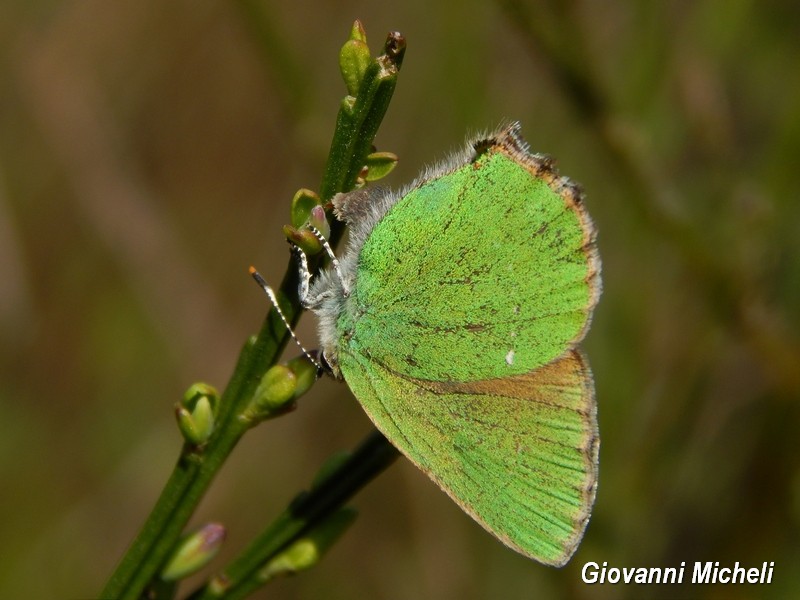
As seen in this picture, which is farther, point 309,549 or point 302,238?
point 309,549

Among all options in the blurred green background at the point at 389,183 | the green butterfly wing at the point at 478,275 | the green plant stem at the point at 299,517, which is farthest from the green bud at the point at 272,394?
the blurred green background at the point at 389,183

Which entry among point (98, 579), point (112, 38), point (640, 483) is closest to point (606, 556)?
point (640, 483)

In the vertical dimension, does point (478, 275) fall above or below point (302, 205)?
above

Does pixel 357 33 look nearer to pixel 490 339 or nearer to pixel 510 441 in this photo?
pixel 490 339

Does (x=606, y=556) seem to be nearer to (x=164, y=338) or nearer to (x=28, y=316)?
(x=164, y=338)

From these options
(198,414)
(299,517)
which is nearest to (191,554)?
(299,517)

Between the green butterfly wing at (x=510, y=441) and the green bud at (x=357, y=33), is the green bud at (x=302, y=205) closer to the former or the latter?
the green bud at (x=357, y=33)
